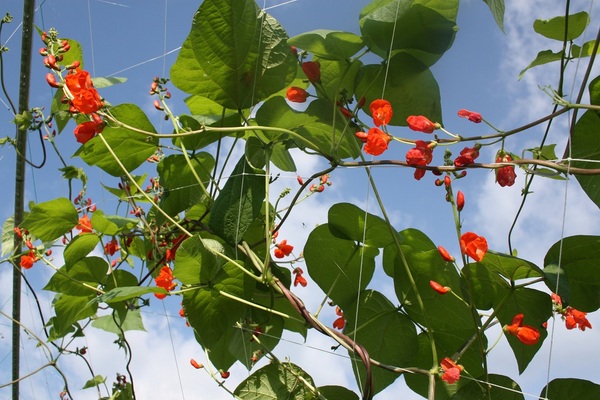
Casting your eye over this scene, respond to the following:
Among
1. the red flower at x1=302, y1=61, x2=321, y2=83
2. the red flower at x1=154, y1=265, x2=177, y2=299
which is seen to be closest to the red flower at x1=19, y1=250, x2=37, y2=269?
the red flower at x1=154, y1=265, x2=177, y2=299

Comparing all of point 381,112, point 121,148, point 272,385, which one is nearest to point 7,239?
point 121,148

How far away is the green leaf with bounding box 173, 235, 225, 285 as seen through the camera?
2.70ft

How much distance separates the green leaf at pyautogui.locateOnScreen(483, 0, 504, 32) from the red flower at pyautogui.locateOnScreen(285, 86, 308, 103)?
30 cm

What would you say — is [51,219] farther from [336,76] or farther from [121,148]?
[336,76]

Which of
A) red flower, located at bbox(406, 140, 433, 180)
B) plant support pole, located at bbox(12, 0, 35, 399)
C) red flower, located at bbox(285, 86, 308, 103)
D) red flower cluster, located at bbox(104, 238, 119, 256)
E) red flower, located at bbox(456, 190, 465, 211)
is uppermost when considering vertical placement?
plant support pole, located at bbox(12, 0, 35, 399)

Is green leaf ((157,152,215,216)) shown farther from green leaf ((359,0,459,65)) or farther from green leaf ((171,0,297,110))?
green leaf ((359,0,459,65))

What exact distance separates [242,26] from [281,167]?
299 millimetres

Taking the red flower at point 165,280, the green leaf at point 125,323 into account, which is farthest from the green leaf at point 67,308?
the red flower at point 165,280

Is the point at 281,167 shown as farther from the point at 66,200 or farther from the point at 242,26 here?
the point at 66,200

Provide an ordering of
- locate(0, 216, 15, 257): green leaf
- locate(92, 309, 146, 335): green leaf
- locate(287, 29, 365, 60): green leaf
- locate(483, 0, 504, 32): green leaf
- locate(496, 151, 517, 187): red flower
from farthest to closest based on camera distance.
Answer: locate(0, 216, 15, 257): green leaf, locate(92, 309, 146, 335): green leaf, locate(287, 29, 365, 60): green leaf, locate(496, 151, 517, 187): red flower, locate(483, 0, 504, 32): green leaf

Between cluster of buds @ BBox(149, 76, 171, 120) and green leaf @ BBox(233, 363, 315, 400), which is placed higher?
cluster of buds @ BBox(149, 76, 171, 120)

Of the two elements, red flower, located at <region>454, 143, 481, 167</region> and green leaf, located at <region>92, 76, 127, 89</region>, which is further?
green leaf, located at <region>92, 76, 127, 89</region>

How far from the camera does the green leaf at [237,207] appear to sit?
85 centimetres

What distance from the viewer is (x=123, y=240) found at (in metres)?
1.26
